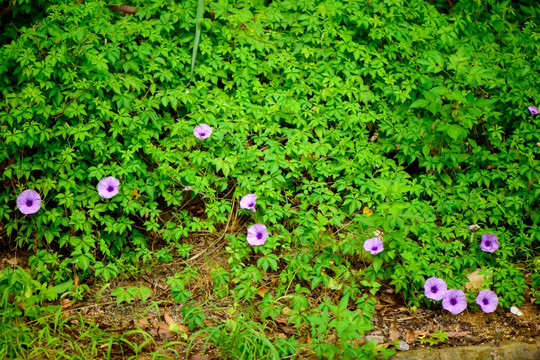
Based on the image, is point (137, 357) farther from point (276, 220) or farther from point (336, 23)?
point (336, 23)

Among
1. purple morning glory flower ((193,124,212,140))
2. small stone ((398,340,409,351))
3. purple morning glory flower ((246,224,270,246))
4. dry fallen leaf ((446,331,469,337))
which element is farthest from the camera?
purple morning glory flower ((193,124,212,140))

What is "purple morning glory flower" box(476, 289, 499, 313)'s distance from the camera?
287 cm

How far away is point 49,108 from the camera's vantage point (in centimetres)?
302

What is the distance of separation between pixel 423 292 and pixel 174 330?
1.60 metres

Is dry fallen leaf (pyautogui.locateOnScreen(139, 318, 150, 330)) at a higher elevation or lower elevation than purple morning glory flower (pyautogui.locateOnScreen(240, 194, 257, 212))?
lower

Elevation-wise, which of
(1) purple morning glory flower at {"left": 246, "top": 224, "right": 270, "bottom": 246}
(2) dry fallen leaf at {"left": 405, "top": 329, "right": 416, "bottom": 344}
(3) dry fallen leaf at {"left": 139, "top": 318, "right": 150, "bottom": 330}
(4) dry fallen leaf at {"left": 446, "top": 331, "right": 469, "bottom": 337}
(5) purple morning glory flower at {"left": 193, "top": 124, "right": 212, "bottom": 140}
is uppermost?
(5) purple morning glory flower at {"left": 193, "top": 124, "right": 212, "bottom": 140}

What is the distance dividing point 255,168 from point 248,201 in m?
0.25

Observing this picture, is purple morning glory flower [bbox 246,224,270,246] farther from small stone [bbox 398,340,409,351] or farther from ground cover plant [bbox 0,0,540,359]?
small stone [bbox 398,340,409,351]

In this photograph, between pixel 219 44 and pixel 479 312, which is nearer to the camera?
pixel 479 312

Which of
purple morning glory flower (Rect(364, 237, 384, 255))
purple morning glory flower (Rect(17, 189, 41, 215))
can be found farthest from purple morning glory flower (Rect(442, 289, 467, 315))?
purple morning glory flower (Rect(17, 189, 41, 215))

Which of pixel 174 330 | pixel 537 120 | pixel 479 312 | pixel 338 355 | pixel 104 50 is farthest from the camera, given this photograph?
pixel 537 120

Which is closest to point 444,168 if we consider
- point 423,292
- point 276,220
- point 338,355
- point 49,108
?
point 423,292

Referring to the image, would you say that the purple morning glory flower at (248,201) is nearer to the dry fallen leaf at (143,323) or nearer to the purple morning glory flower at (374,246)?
the purple morning glory flower at (374,246)

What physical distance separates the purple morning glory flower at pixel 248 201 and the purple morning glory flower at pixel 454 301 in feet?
4.40
